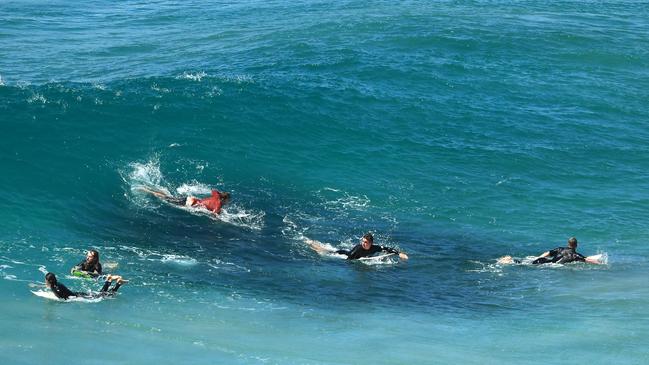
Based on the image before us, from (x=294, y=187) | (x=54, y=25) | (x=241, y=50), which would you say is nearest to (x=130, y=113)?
(x=294, y=187)

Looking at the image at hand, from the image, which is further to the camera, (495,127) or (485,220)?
(495,127)

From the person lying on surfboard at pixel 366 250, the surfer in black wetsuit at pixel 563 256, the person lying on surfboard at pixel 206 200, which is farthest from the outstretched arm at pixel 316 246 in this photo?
the surfer in black wetsuit at pixel 563 256

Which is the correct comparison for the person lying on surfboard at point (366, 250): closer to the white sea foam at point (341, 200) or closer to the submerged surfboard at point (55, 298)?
the white sea foam at point (341, 200)

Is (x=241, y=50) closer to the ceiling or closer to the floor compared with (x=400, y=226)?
closer to the ceiling

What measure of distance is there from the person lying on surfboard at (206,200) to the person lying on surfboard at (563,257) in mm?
10627

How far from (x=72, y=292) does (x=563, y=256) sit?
55.0 ft

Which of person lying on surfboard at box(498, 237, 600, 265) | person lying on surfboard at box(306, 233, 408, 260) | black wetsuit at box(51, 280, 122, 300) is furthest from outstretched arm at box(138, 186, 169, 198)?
person lying on surfboard at box(498, 237, 600, 265)

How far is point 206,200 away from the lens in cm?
3300

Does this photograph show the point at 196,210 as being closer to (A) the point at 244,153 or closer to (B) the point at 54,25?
(A) the point at 244,153

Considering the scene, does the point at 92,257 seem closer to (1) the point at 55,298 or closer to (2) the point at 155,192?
(1) the point at 55,298

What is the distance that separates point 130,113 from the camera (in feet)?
134

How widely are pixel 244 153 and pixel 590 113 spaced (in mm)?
20301

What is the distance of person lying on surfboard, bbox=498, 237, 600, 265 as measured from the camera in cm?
3036

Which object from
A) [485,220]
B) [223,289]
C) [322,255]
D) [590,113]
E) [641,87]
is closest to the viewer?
[223,289]
